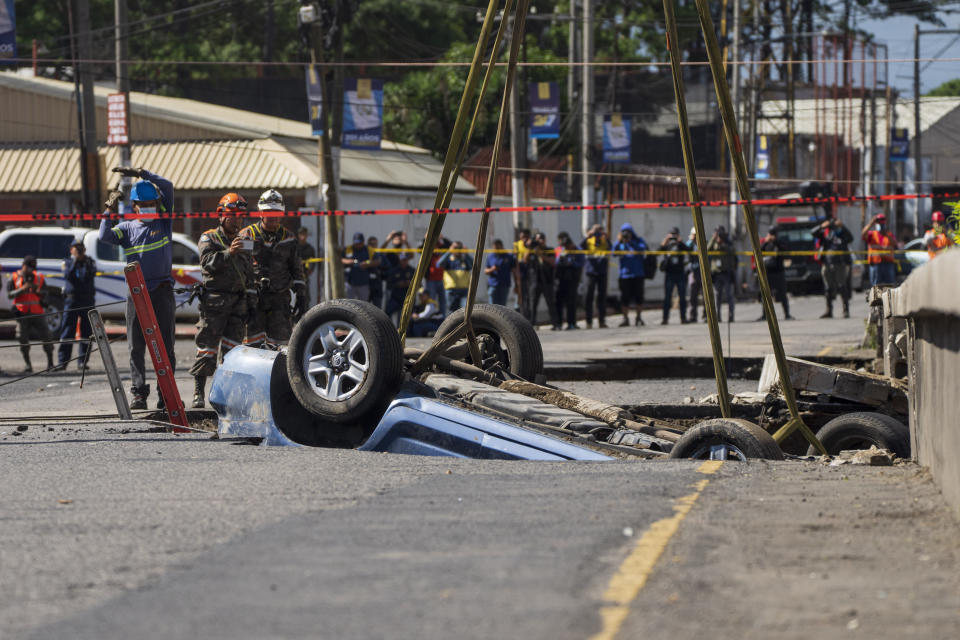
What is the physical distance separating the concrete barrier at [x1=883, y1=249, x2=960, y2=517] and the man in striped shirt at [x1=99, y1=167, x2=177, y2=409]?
21.1ft

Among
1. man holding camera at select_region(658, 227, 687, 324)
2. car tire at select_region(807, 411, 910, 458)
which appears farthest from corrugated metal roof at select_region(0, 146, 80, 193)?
car tire at select_region(807, 411, 910, 458)

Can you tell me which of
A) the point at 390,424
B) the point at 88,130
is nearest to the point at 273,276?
the point at 390,424

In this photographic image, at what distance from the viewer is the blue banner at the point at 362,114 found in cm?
Result: 2802

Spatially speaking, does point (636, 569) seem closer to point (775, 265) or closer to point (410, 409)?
point (410, 409)

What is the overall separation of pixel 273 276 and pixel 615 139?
24373 mm

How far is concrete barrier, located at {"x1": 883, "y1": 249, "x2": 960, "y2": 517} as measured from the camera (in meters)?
5.48

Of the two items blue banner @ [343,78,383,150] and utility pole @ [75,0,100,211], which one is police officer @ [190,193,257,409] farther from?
utility pole @ [75,0,100,211]

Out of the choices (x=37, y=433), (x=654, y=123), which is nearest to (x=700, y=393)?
(x=37, y=433)

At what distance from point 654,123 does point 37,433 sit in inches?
2315

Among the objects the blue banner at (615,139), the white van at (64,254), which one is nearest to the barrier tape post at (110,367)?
the white van at (64,254)

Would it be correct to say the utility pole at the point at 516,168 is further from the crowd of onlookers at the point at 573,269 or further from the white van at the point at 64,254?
the white van at the point at 64,254

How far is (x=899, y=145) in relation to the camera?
67062 mm

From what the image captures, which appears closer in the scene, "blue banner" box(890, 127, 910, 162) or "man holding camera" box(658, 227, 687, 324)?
"man holding camera" box(658, 227, 687, 324)

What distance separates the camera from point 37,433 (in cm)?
997
